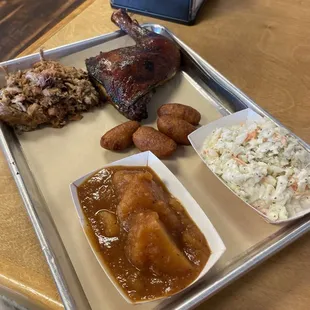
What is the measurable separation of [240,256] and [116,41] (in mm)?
1152

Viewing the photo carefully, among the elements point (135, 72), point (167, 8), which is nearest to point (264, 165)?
point (135, 72)

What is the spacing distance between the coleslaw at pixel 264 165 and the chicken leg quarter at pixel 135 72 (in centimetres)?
34

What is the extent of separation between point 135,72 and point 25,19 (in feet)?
3.64

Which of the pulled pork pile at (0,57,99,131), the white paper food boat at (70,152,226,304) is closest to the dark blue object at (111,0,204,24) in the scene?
the pulled pork pile at (0,57,99,131)

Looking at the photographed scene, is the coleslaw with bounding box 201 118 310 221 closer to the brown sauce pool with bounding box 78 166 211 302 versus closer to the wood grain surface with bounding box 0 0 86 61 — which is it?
the brown sauce pool with bounding box 78 166 211 302

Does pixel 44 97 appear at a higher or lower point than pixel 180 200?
higher

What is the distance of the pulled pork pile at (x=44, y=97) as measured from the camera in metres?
1.47

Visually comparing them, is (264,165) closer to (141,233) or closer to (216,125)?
(216,125)

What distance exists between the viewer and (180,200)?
122cm

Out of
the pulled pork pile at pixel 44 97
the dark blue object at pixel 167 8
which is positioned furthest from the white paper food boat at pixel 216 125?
the dark blue object at pixel 167 8

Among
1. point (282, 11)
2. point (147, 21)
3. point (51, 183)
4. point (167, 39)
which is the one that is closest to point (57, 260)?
point (51, 183)

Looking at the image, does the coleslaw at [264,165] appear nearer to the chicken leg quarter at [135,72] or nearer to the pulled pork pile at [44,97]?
the chicken leg quarter at [135,72]

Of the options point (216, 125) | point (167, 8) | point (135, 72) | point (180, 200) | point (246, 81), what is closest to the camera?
point (180, 200)

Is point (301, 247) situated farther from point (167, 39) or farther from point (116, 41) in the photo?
point (116, 41)
